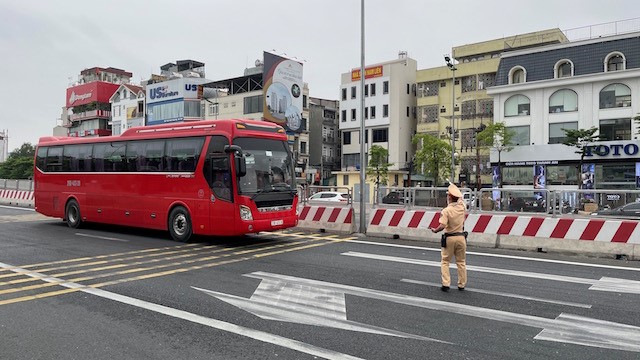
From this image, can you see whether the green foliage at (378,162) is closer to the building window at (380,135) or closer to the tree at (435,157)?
the tree at (435,157)

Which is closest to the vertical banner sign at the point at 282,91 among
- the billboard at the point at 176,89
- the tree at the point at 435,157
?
the tree at the point at 435,157

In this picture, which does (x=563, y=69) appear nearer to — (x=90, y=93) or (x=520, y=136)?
(x=520, y=136)

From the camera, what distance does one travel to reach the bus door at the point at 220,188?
12.1 metres

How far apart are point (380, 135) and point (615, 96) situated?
25.8m

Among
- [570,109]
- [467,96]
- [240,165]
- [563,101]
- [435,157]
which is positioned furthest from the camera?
[467,96]

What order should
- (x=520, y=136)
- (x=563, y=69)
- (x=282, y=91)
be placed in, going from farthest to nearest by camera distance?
(x=282, y=91) → (x=520, y=136) → (x=563, y=69)

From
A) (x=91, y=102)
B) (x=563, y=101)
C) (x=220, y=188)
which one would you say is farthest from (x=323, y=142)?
(x=220, y=188)

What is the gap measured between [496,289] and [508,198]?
5648mm

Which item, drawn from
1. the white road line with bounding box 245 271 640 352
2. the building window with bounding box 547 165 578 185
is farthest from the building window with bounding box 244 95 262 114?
the white road line with bounding box 245 271 640 352

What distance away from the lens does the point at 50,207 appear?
58.2ft

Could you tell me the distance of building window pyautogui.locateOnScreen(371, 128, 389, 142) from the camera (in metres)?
57.5

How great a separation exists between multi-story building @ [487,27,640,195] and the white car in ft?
82.9

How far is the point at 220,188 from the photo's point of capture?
12.3 m

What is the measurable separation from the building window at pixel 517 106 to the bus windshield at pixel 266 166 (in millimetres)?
34621
